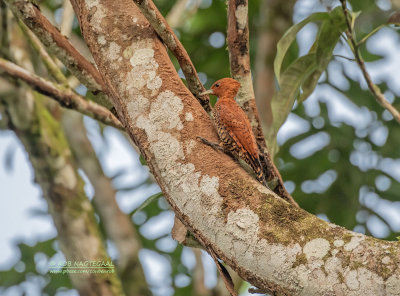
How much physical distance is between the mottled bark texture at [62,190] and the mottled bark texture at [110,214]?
0.32 m

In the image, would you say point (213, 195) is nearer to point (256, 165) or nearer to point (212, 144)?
point (212, 144)

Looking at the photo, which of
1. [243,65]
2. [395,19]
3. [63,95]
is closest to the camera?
[243,65]

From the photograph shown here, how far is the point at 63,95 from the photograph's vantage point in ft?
13.0

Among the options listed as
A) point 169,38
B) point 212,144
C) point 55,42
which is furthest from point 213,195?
point 55,42

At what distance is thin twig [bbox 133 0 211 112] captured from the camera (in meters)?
2.66

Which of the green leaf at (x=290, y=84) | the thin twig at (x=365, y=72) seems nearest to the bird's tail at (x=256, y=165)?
the green leaf at (x=290, y=84)

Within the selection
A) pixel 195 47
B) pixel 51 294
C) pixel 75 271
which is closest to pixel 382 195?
pixel 195 47

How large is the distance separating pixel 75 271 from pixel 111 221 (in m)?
0.96

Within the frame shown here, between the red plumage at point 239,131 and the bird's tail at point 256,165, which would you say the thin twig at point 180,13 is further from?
the bird's tail at point 256,165

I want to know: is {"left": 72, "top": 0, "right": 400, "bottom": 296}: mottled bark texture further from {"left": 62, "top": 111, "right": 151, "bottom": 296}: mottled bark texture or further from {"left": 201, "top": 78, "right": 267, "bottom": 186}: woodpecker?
{"left": 62, "top": 111, "right": 151, "bottom": 296}: mottled bark texture

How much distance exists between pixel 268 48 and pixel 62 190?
7.32 feet

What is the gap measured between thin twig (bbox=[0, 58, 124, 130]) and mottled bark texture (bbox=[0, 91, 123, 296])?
0.78m

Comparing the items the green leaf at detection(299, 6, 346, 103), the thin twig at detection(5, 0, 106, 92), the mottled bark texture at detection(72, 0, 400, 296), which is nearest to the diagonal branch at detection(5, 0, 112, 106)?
the thin twig at detection(5, 0, 106, 92)

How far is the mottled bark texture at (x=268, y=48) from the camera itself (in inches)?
198
